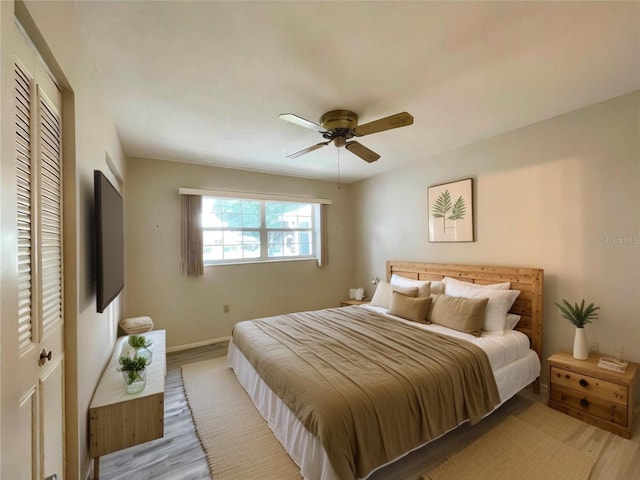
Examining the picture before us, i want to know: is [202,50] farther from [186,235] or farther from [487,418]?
[487,418]

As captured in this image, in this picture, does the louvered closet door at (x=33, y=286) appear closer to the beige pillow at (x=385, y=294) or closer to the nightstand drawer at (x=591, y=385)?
the beige pillow at (x=385, y=294)

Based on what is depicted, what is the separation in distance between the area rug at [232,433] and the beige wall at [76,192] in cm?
72

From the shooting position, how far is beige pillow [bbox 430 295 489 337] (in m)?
2.52

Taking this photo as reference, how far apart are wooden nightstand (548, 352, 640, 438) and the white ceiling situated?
2133 millimetres

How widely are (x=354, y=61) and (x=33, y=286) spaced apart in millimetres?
1926

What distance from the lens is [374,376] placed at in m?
1.71

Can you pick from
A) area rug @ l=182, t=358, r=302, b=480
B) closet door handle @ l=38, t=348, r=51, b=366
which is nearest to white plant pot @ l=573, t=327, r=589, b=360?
area rug @ l=182, t=358, r=302, b=480

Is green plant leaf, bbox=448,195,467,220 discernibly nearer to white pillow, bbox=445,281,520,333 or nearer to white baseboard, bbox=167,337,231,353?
white pillow, bbox=445,281,520,333

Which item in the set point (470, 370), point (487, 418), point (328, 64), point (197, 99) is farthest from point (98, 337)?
point (487, 418)

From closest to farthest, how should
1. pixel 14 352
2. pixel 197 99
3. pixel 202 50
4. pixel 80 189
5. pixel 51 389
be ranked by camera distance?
1. pixel 14 352
2. pixel 51 389
3. pixel 80 189
4. pixel 202 50
5. pixel 197 99

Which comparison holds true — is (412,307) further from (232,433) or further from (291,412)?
(232,433)

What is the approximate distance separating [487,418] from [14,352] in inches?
112

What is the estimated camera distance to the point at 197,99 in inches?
83.6

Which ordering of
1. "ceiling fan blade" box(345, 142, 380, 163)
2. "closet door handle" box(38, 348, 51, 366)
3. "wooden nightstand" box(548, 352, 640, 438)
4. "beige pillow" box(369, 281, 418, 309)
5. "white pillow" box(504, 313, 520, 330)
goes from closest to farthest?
"closet door handle" box(38, 348, 51, 366) → "wooden nightstand" box(548, 352, 640, 438) → "ceiling fan blade" box(345, 142, 380, 163) → "white pillow" box(504, 313, 520, 330) → "beige pillow" box(369, 281, 418, 309)
